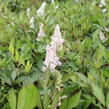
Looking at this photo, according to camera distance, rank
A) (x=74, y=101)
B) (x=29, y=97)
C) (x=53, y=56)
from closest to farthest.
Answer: (x=29, y=97) < (x=74, y=101) < (x=53, y=56)

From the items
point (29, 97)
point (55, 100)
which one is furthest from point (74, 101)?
point (29, 97)

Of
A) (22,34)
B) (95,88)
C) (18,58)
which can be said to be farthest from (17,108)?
(22,34)

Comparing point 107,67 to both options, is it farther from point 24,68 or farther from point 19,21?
point 19,21

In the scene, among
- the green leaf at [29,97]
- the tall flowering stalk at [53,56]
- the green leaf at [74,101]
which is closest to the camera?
the green leaf at [29,97]

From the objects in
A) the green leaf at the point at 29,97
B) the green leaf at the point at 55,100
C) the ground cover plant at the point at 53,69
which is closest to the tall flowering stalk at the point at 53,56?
the ground cover plant at the point at 53,69

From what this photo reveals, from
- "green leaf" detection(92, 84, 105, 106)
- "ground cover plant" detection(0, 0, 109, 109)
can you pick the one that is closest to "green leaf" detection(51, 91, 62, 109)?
"ground cover plant" detection(0, 0, 109, 109)

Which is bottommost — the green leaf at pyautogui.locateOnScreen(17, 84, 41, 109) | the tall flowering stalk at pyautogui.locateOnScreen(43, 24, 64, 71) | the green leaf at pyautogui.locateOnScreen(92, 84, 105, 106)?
the green leaf at pyautogui.locateOnScreen(92, 84, 105, 106)

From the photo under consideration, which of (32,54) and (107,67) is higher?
(32,54)

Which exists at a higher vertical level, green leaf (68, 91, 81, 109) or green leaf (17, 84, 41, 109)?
green leaf (17, 84, 41, 109)

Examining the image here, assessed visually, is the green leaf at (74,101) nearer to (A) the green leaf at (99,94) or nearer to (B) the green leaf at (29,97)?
(A) the green leaf at (99,94)

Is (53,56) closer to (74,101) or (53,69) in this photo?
(53,69)

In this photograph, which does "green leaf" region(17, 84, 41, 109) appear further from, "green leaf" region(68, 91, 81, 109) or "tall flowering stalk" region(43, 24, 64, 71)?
"tall flowering stalk" region(43, 24, 64, 71)

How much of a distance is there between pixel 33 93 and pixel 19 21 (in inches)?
86.8

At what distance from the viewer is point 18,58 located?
7.68 ft
